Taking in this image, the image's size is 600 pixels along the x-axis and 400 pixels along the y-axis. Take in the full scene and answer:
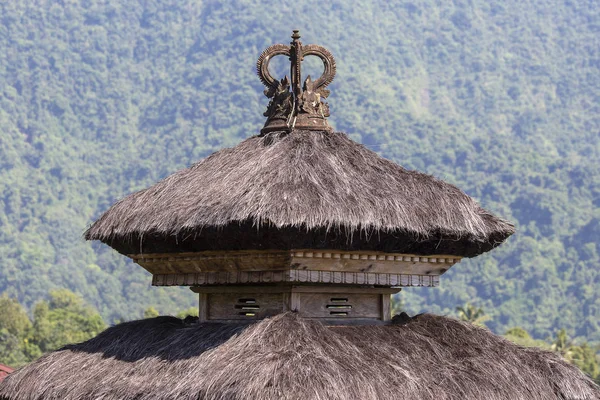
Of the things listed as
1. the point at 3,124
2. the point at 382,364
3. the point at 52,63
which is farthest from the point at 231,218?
the point at 52,63

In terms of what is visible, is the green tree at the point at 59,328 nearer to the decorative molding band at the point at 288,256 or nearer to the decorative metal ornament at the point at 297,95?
the decorative metal ornament at the point at 297,95

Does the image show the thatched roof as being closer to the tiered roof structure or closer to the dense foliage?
the tiered roof structure

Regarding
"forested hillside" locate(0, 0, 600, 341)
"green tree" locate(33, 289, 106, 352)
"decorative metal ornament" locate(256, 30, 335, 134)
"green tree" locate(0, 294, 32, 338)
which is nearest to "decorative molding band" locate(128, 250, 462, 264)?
"decorative metal ornament" locate(256, 30, 335, 134)

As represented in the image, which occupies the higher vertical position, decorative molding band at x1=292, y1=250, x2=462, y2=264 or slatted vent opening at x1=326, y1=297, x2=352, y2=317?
decorative molding band at x1=292, y1=250, x2=462, y2=264

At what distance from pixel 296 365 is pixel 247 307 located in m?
1.58

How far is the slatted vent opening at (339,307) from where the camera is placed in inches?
338

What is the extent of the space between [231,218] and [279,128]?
5.35ft

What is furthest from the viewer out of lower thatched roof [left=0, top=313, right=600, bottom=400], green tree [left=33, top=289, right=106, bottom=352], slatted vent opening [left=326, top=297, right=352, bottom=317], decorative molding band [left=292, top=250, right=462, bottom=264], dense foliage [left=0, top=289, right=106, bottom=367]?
green tree [left=33, top=289, right=106, bottom=352]

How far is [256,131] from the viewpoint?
6462 inches

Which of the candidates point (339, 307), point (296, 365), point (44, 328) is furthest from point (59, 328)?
point (296, 365)

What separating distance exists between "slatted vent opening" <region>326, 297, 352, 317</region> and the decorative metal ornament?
137 centimetres

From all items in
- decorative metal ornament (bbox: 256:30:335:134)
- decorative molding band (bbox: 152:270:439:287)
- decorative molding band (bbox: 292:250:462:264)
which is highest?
decorative metal ornament (bbox: 256:30:335:134)

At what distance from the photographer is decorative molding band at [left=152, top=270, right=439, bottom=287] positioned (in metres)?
8.09

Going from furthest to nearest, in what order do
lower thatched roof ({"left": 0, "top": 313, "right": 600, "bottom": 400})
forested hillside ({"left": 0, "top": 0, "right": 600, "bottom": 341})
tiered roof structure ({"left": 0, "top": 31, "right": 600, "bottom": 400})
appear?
1. forested hillside ({"left": 0, "top": 0, "right": 600, "bottom": 341})
2. tiered roof structure ({"left": 0, "top": 31, "right": 600, "bottom": 400})
3. lower thatched roof ({"left": 0, "top": 313, "right": 600, "bottom": 400})
